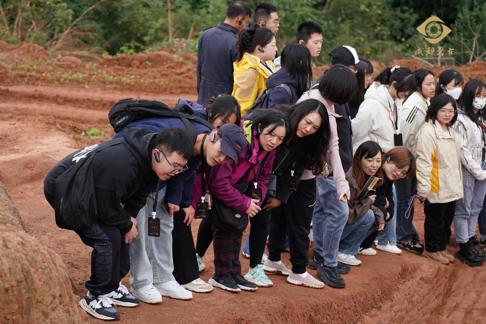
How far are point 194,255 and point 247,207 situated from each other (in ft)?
1.75

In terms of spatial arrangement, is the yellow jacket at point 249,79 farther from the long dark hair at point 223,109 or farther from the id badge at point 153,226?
the id badge at point 153,226

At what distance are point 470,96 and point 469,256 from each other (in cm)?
166

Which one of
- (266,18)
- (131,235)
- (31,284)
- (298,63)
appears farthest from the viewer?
(266,18)

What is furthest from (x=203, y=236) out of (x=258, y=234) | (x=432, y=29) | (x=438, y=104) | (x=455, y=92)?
(x=432, y=29)

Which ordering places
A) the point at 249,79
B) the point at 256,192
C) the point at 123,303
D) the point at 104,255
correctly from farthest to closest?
1. the point at 249,79
2. the point at 256,192
3. the point at 123,303
4. the point at 104,255

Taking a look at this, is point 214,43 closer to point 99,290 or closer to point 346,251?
point 346,251

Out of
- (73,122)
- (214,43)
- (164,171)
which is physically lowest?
(73,122)

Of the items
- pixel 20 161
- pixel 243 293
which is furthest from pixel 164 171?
pixel 20 161

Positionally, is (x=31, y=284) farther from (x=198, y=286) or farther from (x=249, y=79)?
(x=249, y=79)

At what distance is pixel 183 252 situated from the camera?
5996mm

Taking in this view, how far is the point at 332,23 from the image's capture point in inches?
837

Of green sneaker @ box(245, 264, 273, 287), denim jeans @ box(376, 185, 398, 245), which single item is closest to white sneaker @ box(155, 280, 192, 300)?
green sneaker @ box(245, 264, 273, 287)

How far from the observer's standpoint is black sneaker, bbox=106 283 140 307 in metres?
5.44

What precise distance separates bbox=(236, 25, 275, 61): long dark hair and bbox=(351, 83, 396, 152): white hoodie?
123 cm
